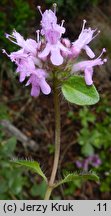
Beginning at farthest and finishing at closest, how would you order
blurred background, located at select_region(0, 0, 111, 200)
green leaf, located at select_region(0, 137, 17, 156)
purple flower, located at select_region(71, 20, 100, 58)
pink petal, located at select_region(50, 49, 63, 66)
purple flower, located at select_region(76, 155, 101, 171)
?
purple flower, located at select_region(76, 155, 101, 171) → blurred background, located at select_region(0, 0, 111, 200) → green leaf, located at select_region(0, 137, 17, 156) → purple flower, located at select_region(71, 20, 100, 58) → pink petal, located at select_region(50, 49, 63, 66)

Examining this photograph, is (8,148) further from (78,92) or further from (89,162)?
(78,92)

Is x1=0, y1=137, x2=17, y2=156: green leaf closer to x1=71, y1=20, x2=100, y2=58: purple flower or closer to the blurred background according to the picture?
the blurred background

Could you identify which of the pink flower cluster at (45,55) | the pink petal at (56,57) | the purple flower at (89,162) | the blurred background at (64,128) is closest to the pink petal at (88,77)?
the pink flower cluster at (45,55)

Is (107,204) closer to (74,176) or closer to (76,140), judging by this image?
(74,176)

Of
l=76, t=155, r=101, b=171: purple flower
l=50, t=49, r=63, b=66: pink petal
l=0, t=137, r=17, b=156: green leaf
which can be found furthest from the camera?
l=76, t=155, r=101, b=171: purple flower

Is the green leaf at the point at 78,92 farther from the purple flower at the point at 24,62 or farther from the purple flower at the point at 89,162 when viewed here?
the purple flower at the point at 89,162

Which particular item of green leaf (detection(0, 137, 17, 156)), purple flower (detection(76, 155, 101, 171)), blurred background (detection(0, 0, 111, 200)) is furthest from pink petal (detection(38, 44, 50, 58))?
purple flower (detection(76, 155, 101, 171))
